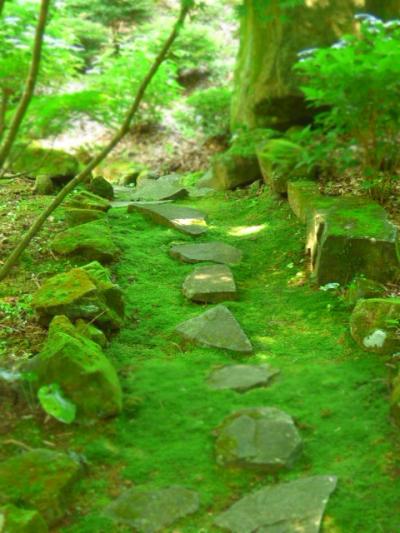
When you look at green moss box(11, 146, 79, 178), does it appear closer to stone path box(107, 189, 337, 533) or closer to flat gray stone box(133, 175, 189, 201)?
flat gray stone box(133, 175, 189, 201)

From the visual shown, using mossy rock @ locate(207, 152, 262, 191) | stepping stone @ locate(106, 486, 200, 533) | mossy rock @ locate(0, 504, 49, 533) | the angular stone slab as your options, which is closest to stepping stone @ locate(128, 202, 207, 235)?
mossy rock @ locate(207, 152, 262, 191)

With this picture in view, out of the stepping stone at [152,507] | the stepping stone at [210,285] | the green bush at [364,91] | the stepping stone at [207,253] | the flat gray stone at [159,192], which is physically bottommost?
the flat gray stone at [159,192]

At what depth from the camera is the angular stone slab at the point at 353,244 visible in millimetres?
4578

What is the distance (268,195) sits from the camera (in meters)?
6.97

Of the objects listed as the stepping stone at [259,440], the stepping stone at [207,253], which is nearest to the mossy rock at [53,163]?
the stepping stone at [207,253]

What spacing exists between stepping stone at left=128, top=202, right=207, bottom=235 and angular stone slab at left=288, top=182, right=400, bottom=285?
160 cm

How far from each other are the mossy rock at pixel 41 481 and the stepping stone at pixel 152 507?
0.23 m

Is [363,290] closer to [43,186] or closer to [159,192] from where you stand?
[43,186]

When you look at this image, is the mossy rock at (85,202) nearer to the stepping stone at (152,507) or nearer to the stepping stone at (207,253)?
the stepping stone at (207,253)

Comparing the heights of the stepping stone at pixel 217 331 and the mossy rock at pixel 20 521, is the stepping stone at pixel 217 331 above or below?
below

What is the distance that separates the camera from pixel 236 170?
794 centimetres

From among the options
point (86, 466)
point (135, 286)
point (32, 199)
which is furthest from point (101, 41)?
point (86, 466)

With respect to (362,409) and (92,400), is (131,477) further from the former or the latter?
(362,409)

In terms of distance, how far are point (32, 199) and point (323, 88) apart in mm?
3599
